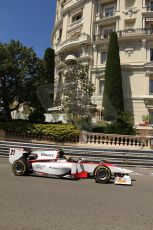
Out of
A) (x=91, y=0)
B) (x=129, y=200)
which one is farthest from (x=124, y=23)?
(x=129, y=200)

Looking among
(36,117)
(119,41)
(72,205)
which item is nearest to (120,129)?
(36,117)

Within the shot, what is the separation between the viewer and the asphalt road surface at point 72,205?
5.07 meters

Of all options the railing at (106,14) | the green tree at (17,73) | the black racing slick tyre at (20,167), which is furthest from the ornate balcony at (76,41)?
the black racing slick tyre at (20,167)

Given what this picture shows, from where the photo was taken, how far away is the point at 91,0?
38.5m

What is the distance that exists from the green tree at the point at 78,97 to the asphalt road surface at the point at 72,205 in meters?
15.3

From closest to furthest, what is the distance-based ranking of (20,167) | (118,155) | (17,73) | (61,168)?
1. (61,168)
2. (20,167)
3. (118,155)
4. (17,73)

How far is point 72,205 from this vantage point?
6.30 meters

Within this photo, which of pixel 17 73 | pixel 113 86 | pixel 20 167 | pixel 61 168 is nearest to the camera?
pixel 61 168

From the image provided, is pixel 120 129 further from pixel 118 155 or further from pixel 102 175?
pixel 102 175

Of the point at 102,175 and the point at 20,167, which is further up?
the point at 20,167

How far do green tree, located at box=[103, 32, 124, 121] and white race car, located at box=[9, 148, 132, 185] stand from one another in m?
20.4

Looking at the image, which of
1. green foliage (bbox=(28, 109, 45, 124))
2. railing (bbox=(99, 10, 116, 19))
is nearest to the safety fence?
green foliage (bbox=(28, 109, 45, 124))

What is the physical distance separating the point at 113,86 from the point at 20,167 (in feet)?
74.8

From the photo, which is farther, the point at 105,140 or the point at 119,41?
the point at 119,41
